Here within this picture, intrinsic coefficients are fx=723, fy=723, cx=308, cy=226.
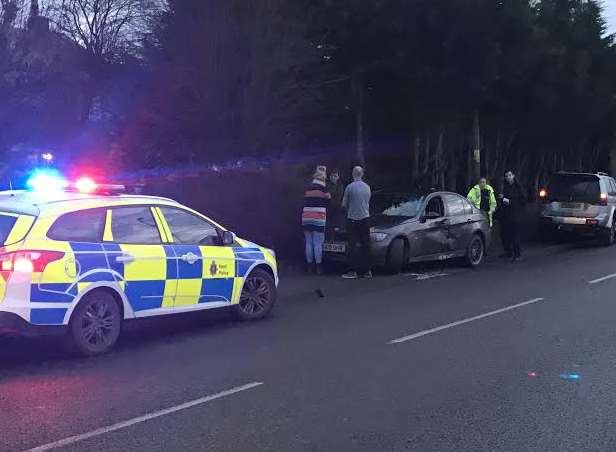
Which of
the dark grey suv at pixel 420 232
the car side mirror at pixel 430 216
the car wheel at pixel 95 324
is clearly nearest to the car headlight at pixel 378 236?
the dark grey suv at pixel 420 232

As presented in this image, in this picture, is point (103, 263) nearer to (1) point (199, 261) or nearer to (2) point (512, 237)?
(1) point (199, 261)

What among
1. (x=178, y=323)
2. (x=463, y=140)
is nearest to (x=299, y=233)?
(x=178, y=323)

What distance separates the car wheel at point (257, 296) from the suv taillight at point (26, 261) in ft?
8.47

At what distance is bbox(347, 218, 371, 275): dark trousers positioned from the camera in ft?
37.8

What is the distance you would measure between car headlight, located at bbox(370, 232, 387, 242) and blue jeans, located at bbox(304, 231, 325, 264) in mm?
814

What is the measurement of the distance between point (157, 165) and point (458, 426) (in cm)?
1006

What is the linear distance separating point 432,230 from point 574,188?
267 inches

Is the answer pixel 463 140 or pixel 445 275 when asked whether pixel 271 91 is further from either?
pixel 463 140

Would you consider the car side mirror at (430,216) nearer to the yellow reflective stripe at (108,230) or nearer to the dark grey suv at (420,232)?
the dark grey suv at (420,232)

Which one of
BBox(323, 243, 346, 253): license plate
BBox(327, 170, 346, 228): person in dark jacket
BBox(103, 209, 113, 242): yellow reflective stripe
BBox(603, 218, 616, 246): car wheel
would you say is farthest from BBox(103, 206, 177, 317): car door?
BBox(603, 218, 616, 246): car wheel

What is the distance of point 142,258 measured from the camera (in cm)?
704

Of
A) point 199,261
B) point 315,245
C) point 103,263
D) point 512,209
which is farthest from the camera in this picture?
point 512,209

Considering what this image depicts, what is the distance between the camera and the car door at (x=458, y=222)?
1330cm

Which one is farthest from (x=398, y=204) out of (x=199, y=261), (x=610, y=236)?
(x=610, y=236)
